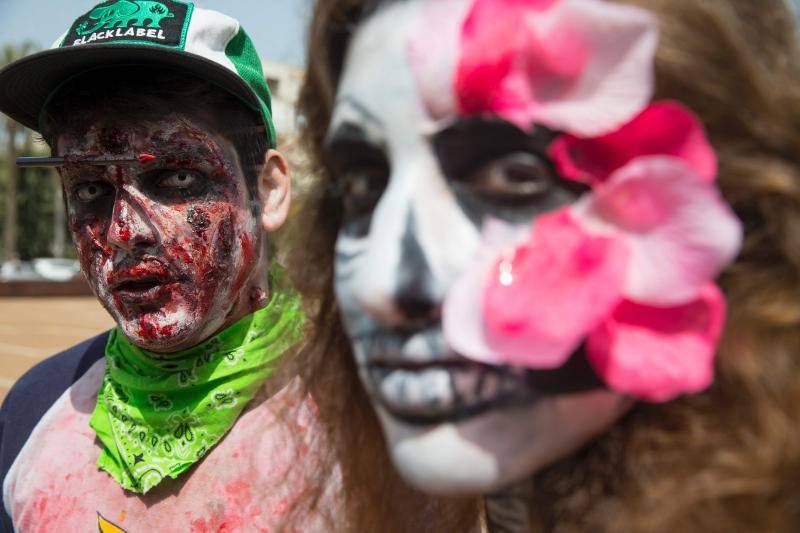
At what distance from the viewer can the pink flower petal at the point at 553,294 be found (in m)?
0.81

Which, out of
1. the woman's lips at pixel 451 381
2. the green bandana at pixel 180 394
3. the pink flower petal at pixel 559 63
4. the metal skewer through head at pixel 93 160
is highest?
the pink flower petal at pixel 559 63

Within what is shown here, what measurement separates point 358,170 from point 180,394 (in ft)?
3.31

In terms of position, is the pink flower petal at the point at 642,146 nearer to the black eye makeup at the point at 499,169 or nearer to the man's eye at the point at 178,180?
the black eye makeup at the point at 499,169

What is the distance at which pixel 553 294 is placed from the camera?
0.82 metres

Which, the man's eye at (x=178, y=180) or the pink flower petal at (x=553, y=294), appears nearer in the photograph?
the pink flower petal at (x=553, y=294)

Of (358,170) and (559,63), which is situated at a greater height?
(559,63)

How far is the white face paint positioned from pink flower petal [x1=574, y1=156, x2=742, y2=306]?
3.3 inches

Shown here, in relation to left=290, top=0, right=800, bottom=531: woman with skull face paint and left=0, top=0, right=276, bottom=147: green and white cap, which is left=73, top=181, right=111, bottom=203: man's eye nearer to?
left=0, top=0, right=276, bottom=147: green and white cap

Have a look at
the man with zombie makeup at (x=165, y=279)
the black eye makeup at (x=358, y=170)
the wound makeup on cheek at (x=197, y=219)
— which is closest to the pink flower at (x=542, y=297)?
the black eye makeup at (x=358, y=170)

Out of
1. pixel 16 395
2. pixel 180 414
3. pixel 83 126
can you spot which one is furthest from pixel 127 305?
pixel 16 395

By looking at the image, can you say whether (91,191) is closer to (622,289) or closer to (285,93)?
(285,93)

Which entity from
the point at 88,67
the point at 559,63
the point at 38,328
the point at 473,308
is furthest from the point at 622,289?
the point at 38,328

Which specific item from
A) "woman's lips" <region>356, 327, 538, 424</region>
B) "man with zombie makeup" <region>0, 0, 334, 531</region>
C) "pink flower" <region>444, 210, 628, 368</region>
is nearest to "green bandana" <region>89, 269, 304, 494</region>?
"man with zombie makeup" <region>0, 0, 334, 531</region>

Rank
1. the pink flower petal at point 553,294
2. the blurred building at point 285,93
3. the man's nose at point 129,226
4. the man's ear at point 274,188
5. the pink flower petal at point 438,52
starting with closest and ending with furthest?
the pink flower petal at point 553,294 → the pink flower petal at point 438,52 → the blurred building at point 285,93 → the man's nose at point 129,226 → the man's ear at point 274,188
